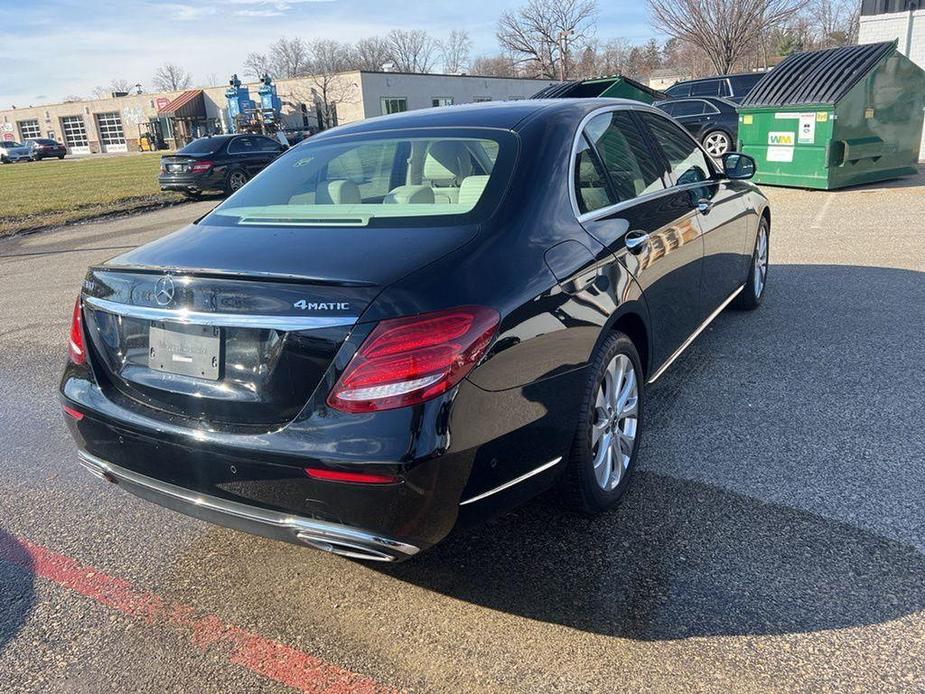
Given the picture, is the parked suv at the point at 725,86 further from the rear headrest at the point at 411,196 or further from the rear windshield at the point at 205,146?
the rear headrest at the point at 411,196

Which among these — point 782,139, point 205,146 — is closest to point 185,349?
A: point 782,139

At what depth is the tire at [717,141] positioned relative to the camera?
49.6 ft

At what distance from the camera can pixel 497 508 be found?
7.83ft

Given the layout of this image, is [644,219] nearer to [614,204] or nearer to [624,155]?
[614,204]

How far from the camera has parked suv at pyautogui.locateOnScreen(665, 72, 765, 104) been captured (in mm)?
16578

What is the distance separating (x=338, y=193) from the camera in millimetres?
3293

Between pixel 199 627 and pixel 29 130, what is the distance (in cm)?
8985

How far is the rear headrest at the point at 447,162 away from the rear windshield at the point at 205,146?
1586 centimetres

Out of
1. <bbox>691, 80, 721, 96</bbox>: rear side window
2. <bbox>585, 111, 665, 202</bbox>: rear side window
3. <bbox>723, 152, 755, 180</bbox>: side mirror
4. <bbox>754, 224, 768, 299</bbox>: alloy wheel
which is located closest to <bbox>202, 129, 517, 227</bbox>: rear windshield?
<bbox>585, 111, 665, 202</bbox>: rear side window

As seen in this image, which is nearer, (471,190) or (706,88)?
(471,190)

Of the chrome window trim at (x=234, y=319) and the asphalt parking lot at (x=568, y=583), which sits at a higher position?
the chrome window trim at (x=234, y=319)

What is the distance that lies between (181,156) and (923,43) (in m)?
17.3

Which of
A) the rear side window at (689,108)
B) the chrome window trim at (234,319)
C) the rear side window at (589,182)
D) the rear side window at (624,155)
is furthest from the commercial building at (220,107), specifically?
the chrome window trim at (234,319)

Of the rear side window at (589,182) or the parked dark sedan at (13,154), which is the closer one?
the rear side window at (589,182)
